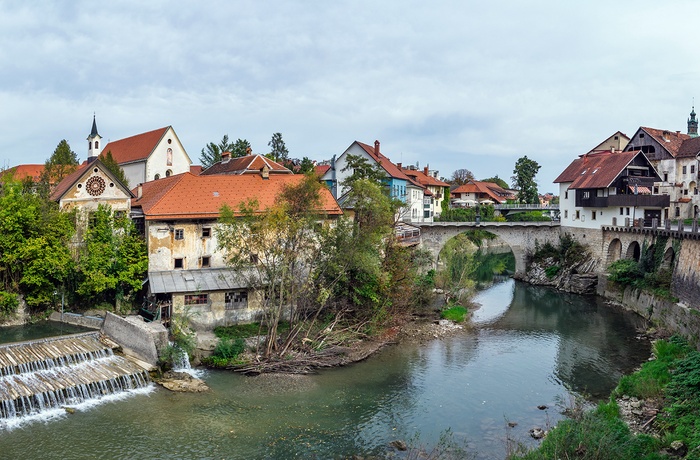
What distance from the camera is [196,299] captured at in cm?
3108

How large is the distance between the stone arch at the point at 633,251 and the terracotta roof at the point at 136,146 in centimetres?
4745

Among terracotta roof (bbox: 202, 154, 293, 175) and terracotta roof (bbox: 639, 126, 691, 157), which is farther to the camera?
terracotta roof (bbox: 639, 126, 691, 157)

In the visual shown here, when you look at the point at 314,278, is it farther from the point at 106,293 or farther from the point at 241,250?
the point at 106,293

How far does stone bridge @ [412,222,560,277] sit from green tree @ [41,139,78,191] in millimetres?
34299

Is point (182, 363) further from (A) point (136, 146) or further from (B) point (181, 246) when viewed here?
(A) point (136, 146)

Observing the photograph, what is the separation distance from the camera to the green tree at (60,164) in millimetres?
46719

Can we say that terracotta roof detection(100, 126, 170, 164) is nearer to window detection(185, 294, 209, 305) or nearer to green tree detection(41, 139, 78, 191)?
green tree detection(41, 139, 78, 191)

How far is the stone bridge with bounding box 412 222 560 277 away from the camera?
2318 inches

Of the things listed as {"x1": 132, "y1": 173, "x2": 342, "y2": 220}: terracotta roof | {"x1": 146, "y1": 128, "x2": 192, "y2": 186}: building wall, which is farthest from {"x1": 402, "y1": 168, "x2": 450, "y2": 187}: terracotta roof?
{"x1": 132, "y1": 173, "x2": 342, "y2": 220}: terracotta roof

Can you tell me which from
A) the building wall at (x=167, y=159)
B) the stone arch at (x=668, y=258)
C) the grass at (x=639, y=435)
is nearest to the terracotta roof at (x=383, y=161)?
the building wall at (x=167, y=159)

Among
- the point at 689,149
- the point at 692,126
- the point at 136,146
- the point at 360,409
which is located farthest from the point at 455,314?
the point at 692,126

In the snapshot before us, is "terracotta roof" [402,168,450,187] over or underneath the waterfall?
over

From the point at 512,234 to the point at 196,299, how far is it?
40227 mm

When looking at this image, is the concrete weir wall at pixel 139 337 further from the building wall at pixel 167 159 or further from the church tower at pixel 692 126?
the church tower at pixel 692 126
